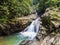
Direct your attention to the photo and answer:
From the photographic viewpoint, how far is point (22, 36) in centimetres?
2023

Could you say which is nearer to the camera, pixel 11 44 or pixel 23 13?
pixel 11 44

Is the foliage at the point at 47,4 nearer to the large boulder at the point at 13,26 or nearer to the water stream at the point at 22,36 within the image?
the water stream at the point at 22,36

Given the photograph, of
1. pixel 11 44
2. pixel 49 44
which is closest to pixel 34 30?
pixel 11 44

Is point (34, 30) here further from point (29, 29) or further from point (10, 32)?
point (10, 32)

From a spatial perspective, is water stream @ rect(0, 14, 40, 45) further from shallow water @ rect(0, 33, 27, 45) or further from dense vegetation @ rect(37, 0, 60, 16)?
dense vegetation @ rect(37, 0, 60, 16)

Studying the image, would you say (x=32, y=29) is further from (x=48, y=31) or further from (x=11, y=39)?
(x=48, y=31)

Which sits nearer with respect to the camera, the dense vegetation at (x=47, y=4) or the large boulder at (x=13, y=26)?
the large boulder at (x=13, y=26)

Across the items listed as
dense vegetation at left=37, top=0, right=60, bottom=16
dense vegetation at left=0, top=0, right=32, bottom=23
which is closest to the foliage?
dense vegetation at left=37, top=0, right=60, bottom=16

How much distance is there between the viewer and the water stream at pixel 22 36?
715 inches

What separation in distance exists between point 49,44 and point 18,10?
11959 mm

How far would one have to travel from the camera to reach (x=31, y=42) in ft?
54.1

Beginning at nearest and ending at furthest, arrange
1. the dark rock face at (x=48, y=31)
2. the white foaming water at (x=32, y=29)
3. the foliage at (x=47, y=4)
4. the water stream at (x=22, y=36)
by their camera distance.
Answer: the dark rock face at (x=48, y=31) → the water stream at (x=22, y=36) → the white foaming water at (x=32, y=29) → the foliage at (x=47, y=4)

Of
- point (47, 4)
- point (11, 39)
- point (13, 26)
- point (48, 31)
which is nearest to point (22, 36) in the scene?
point (11, 39)

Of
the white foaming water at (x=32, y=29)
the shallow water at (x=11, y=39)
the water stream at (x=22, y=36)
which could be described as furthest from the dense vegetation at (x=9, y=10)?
the white foaming water at (x=32, y=29)
